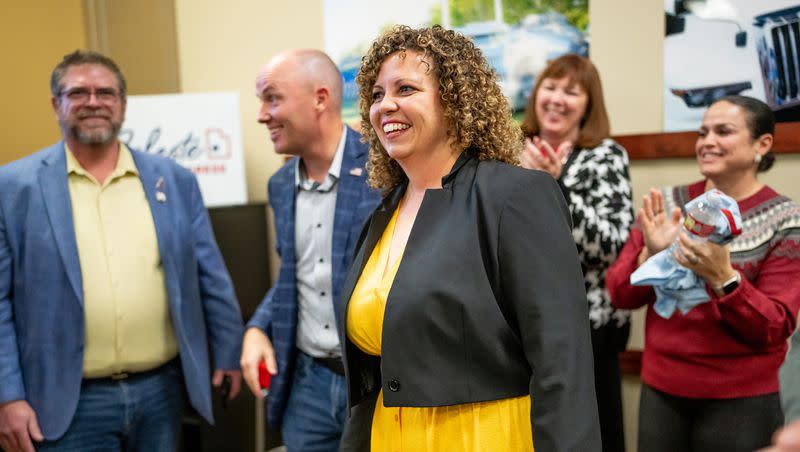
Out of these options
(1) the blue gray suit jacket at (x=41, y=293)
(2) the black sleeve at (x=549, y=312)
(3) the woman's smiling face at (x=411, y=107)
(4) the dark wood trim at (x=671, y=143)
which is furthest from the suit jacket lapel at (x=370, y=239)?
(4) the dark wood trim at (x=671, y=143)

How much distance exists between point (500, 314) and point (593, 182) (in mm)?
1186

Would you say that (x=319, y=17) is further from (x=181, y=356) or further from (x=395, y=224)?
(x=395, y=224)

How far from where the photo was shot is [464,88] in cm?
140

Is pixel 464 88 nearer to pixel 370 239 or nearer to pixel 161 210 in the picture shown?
pixel 370 239

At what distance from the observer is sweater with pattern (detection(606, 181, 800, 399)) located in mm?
1928

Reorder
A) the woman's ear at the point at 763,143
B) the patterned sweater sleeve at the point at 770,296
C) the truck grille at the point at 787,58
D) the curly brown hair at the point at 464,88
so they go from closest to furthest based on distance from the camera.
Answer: the curly brown hair at the point at 464,88 < the patterned sweater sleeve at the point at 770,296 < the woman's ear at the point at 763,143 < the truck grille at the point at 787,58

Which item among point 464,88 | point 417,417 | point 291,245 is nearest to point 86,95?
point 291,245

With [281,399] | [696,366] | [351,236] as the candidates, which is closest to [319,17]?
[351,236]

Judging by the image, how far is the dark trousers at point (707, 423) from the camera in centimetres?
197

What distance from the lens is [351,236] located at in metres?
2.04

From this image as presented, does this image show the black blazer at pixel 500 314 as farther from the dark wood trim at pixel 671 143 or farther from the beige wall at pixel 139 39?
the beige wall at pixel 139 39

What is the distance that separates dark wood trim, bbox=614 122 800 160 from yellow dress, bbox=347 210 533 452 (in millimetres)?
1670

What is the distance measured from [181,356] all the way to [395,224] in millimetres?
1114

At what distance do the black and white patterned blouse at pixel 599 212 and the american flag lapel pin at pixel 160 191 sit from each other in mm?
1340
